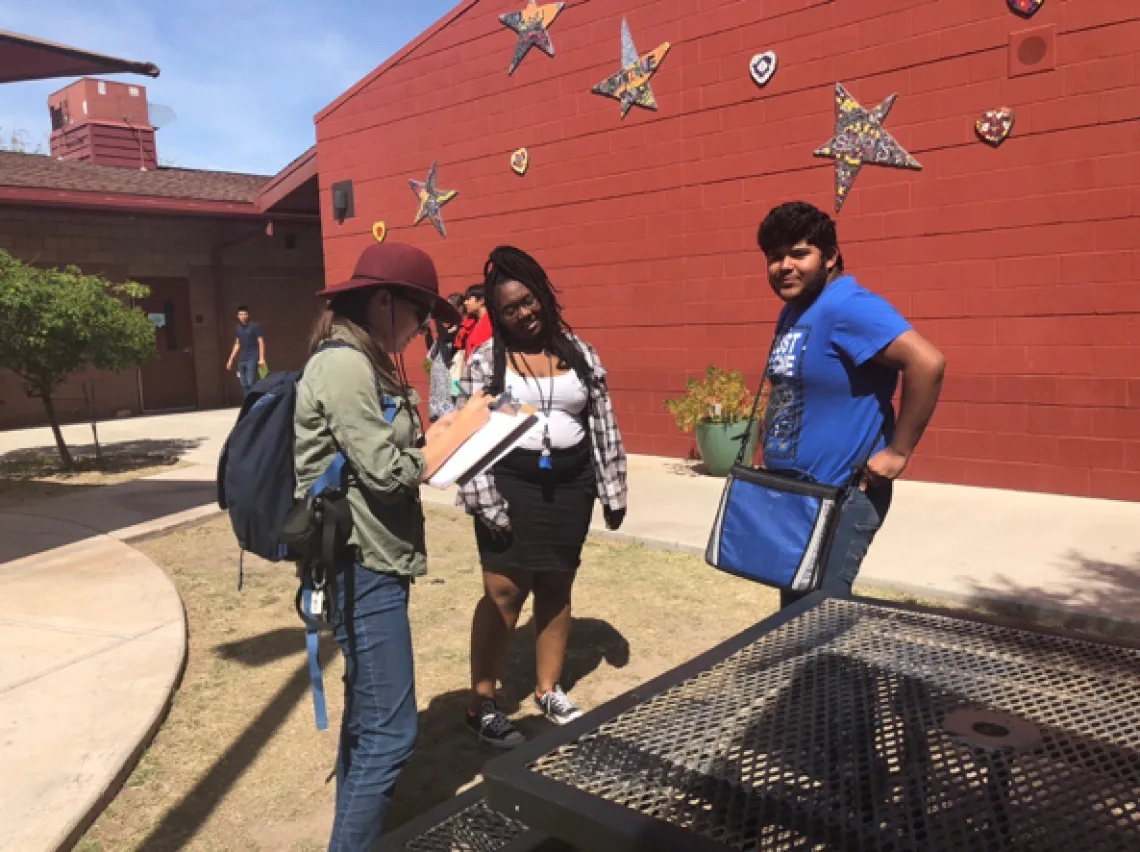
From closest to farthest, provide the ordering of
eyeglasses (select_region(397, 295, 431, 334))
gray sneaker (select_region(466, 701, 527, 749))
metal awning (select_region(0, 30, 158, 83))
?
eyeglasses (select_region(397, 295, 431, 334))
gray sneaker (select_region(466, 701, 527, 749))
metal awning (select_region(0, 30, 158, 83))

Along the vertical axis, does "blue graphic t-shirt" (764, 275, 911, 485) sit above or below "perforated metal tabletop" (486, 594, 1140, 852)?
above

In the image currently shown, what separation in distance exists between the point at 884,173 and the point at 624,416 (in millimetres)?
3712

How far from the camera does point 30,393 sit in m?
10.4

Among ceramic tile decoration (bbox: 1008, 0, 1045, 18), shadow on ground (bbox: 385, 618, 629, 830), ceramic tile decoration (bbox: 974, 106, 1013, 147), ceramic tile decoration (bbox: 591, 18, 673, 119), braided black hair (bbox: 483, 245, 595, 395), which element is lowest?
shadow on ground (bbox: 385, 618, 629, 830)

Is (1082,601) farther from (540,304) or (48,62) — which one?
(48,62)

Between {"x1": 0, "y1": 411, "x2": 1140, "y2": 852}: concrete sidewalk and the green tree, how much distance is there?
1.89 m

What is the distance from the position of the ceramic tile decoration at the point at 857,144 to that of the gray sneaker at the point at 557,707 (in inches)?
234

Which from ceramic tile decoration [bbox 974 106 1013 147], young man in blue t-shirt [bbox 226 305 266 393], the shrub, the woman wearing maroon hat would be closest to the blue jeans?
the woman wearing maroon hat

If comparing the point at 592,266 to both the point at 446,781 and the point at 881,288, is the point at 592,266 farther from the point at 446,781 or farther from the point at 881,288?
the point at 446,781

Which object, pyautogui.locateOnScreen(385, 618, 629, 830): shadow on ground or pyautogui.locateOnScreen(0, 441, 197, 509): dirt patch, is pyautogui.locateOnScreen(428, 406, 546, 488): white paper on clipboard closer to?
pyautogui.locateOnScreen(385, 618, 629, 830): shadow on ground

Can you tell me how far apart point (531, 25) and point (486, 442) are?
9.18 meters

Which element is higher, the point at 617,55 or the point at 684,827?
the point at 617,55

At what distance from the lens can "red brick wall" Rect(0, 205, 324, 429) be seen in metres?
14.9

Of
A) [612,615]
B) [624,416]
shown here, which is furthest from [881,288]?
[612,615]
